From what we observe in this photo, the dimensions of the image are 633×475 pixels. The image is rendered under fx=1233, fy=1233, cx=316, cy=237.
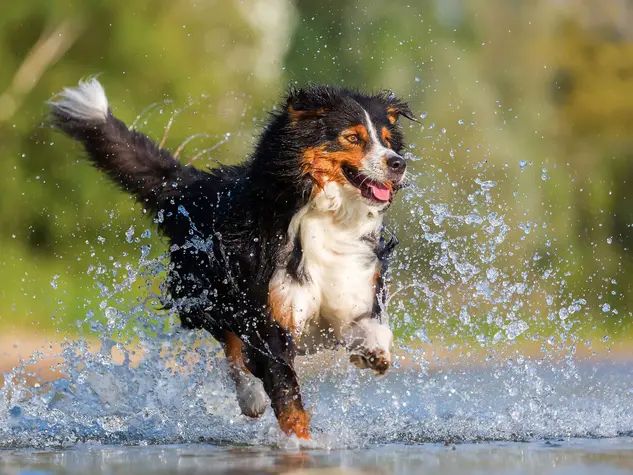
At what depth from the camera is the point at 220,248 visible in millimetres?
6961

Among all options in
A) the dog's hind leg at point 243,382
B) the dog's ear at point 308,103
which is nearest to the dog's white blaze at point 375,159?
the dog's ear at point 308,103

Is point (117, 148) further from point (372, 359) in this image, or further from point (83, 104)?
point (372, 359)

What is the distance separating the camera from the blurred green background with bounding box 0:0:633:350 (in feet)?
58.2

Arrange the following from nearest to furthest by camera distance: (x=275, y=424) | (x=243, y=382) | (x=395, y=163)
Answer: (x=395, y=163) < (x=275, y=424) < (x=243, y=382)

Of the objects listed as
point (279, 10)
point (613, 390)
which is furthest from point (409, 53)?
point (613, 390)

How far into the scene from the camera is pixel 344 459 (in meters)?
5.64

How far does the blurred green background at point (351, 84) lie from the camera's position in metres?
17.8

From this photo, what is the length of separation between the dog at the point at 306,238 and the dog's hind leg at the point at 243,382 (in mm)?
396

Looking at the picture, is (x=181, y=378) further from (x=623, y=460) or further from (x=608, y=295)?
(x=608, y=295)

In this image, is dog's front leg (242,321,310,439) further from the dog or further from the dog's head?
the dog's head

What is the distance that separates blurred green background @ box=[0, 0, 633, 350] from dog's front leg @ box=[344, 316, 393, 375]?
361 inches

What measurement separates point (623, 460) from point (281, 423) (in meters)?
1.86

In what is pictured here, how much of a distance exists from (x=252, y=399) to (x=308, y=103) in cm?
189

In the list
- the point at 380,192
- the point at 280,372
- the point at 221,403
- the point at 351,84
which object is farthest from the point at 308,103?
the point at 351,84
